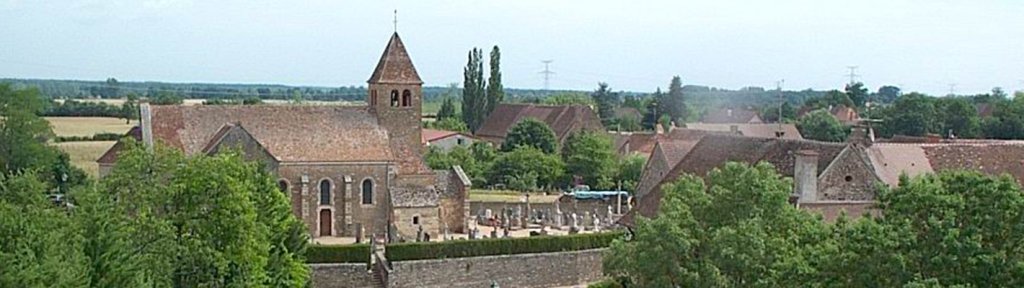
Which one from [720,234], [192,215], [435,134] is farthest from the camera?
[435,134]

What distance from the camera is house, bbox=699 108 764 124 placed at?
126125mm

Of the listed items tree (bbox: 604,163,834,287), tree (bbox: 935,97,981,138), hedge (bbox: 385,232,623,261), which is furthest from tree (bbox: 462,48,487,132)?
tree (bbox: 604,163,834,287)

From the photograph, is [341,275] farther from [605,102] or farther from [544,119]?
[605,102]

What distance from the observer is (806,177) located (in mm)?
42094

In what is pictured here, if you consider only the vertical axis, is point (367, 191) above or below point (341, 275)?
above

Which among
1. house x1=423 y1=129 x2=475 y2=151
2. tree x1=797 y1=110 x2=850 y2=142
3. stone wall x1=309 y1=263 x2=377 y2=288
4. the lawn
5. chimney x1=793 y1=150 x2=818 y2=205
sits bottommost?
stone wall x1=309 y1=263 x2=377 y2=288

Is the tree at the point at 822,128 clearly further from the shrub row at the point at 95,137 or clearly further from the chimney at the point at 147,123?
the chimney at the point at 147,123

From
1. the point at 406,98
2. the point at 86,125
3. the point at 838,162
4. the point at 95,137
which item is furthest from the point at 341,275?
the point at 86,125

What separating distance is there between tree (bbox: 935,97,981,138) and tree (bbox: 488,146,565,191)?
35.0 metres

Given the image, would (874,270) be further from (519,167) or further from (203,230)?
(519,167)

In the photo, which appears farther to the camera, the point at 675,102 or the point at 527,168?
the point at 675,102

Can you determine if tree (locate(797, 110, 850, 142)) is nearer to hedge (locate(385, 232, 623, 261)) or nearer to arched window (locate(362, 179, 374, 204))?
arched window (locate(362, 179, 374, 204))

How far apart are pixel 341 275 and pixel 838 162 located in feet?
61.6

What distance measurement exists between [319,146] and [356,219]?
153 inches
